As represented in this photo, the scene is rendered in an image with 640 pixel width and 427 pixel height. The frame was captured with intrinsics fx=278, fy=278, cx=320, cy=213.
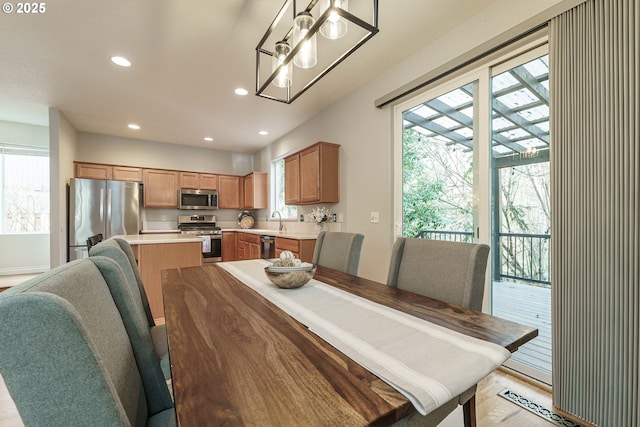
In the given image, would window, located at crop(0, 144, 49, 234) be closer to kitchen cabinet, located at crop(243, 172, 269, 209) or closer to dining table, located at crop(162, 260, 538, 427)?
kitchen cabinet, located at crop(243, 172, 269, 209)

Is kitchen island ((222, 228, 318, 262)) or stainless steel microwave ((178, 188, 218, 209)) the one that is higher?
stainless steel microwave ((178, 188, 218, 209))

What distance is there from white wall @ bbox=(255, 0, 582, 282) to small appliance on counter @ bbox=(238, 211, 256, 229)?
119 inches

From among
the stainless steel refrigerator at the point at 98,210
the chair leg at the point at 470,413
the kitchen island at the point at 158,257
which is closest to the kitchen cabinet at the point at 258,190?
the stainless steel refrigerator at the point at 98,210

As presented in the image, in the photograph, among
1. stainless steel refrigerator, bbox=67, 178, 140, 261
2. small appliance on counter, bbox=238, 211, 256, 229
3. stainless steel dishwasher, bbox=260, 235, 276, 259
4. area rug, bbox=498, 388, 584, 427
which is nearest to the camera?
area rug, bbox=498, 388, 584, 427

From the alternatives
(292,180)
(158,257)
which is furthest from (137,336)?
(292,180)

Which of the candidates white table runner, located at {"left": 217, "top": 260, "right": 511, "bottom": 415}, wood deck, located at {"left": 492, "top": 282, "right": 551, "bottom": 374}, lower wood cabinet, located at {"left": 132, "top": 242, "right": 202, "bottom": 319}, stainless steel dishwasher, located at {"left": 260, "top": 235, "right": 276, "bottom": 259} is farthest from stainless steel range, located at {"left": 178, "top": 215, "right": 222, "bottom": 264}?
wood deck, located at {"left": 492, "top": 282, "right": 551, "bottom": 374}

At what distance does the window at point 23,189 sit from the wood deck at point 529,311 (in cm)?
728

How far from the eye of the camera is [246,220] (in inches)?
249

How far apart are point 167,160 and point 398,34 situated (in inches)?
197

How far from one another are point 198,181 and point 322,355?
577 cm

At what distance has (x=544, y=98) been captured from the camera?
1859 millimetres

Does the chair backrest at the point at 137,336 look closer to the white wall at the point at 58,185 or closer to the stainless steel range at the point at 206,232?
the white wall at the point at 58,185

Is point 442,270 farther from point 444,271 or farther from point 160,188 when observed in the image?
point 160,188

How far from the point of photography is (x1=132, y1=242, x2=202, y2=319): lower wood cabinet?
2797 mm
